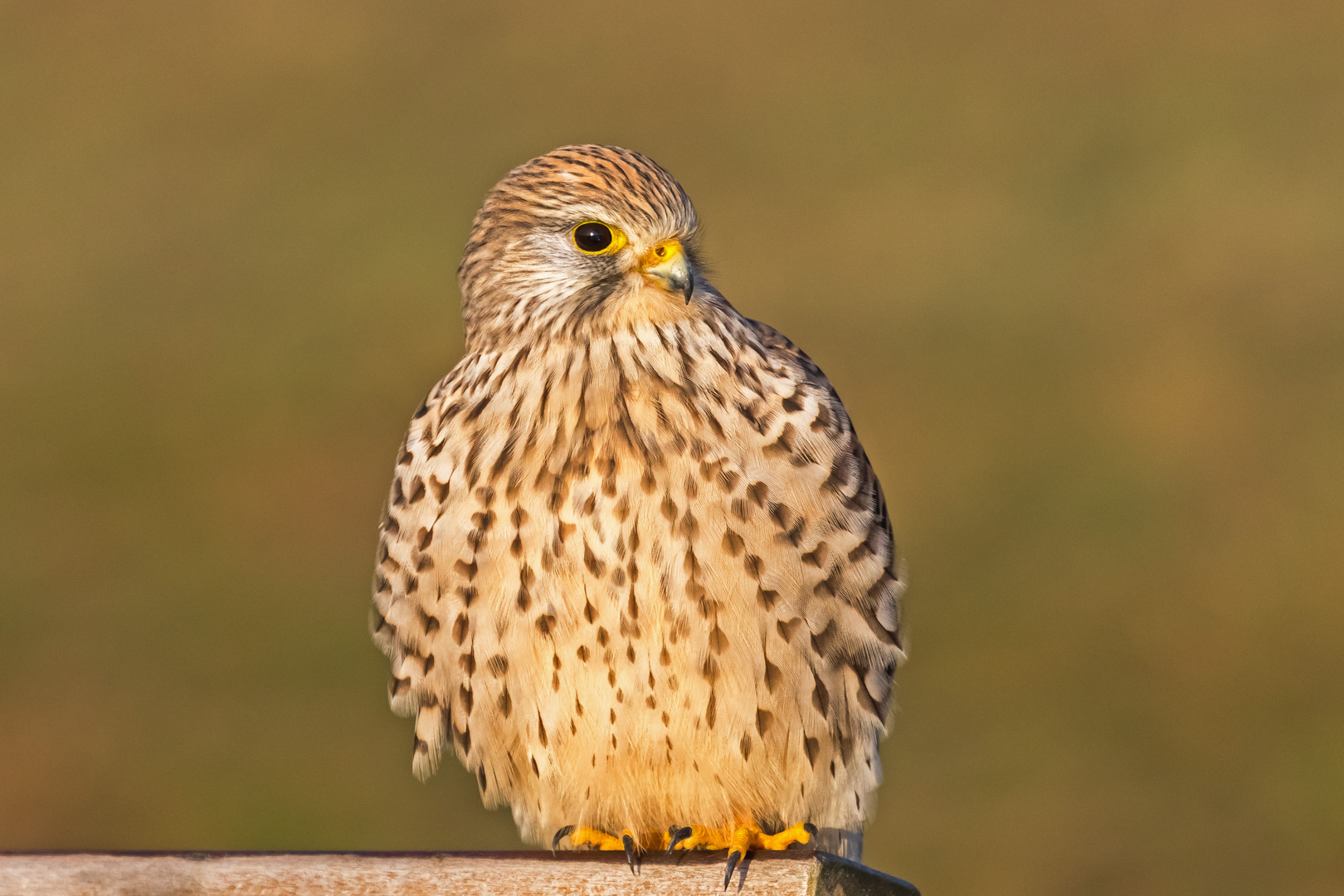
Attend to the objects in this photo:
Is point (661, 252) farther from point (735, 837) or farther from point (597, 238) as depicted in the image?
point (735, 837)

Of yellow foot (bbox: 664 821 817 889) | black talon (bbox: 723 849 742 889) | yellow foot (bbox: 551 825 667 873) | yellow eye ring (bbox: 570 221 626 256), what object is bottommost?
yellow foot (bbox: 551 825 667 873)

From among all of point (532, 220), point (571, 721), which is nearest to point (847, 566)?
point (571, 721)

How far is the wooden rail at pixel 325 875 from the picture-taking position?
2227 mm

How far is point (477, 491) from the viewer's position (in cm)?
276

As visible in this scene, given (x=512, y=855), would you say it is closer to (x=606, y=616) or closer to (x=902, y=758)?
(x=606, y=616)

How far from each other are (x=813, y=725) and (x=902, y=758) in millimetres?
5837

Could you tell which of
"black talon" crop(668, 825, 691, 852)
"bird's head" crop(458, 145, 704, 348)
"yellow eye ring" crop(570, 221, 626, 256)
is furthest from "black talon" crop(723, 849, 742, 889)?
"yellow eye ring" crop(570, 221, 626, 256)

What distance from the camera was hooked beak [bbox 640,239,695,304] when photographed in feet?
9.05

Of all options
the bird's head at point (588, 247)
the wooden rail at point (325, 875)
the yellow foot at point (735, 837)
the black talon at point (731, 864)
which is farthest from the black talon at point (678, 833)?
the bird's head at point (588, 247)

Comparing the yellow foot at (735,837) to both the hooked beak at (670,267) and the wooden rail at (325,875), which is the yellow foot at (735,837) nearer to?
the wooden rail at (325,875)

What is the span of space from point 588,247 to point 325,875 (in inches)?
45.7

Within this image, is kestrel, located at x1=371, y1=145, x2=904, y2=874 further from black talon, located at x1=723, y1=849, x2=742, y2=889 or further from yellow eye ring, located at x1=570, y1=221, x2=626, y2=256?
black talon, located at x1=723, y1=849, x2=742, y2=889

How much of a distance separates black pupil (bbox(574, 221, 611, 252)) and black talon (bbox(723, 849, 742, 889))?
1.04 metres

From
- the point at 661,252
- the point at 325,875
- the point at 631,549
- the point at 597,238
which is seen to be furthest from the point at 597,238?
the point at 325,875
